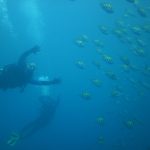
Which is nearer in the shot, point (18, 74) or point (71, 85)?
point (18, 74)

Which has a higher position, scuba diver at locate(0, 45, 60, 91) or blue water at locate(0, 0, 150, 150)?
scuba diver at locate(0, 45, 60, 91)

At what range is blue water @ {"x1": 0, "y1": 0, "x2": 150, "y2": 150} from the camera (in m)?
28.4

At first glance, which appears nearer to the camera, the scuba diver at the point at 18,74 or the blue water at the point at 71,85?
the scuba diver at the point at 18,74

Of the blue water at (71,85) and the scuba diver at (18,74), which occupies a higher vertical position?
the scuba diver at (18,74)

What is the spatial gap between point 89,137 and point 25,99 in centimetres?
Answer: 2410

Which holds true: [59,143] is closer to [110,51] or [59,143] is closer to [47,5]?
[47,5]

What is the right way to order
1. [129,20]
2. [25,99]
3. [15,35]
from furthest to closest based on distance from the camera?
[15,35]
[25,99]
[129,20]

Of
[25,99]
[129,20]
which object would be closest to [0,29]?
[25,99]

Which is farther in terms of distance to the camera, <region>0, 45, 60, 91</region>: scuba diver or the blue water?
the blue water

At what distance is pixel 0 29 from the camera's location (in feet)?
172

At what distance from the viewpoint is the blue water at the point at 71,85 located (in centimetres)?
2842

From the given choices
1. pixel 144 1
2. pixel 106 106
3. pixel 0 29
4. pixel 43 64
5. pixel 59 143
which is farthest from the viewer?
pixel 43 64

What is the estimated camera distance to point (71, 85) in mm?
79000

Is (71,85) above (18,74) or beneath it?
beneath
